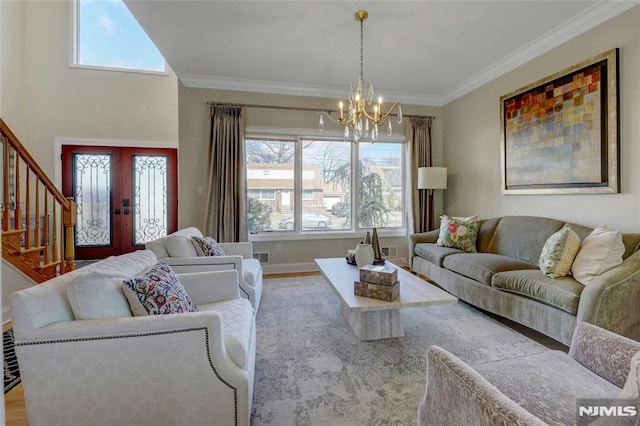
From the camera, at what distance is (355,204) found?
489cm

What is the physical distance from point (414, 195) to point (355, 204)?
38.1 inches

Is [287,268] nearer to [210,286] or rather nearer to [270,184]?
[270,184]

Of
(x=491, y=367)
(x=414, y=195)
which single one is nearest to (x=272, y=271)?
(x=414, y=195)

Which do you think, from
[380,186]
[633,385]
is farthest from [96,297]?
[380,186]

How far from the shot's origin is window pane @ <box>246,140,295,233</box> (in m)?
4.57

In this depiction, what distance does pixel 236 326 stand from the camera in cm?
171

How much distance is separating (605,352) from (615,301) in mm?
1118

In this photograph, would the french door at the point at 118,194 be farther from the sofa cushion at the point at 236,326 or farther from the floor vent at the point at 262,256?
the sofa cushion at the point at 236,326

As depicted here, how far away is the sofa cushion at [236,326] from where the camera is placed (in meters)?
1.50

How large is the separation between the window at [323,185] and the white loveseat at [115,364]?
321 centimetres

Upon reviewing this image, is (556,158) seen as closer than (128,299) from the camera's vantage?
No

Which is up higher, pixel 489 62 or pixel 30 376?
pixel 489 62

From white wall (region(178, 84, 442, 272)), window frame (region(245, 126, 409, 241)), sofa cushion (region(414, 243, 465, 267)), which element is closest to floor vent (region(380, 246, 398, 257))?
window frame (region(245, 126, 409, 241))

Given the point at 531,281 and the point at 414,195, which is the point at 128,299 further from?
the point at 414,195
